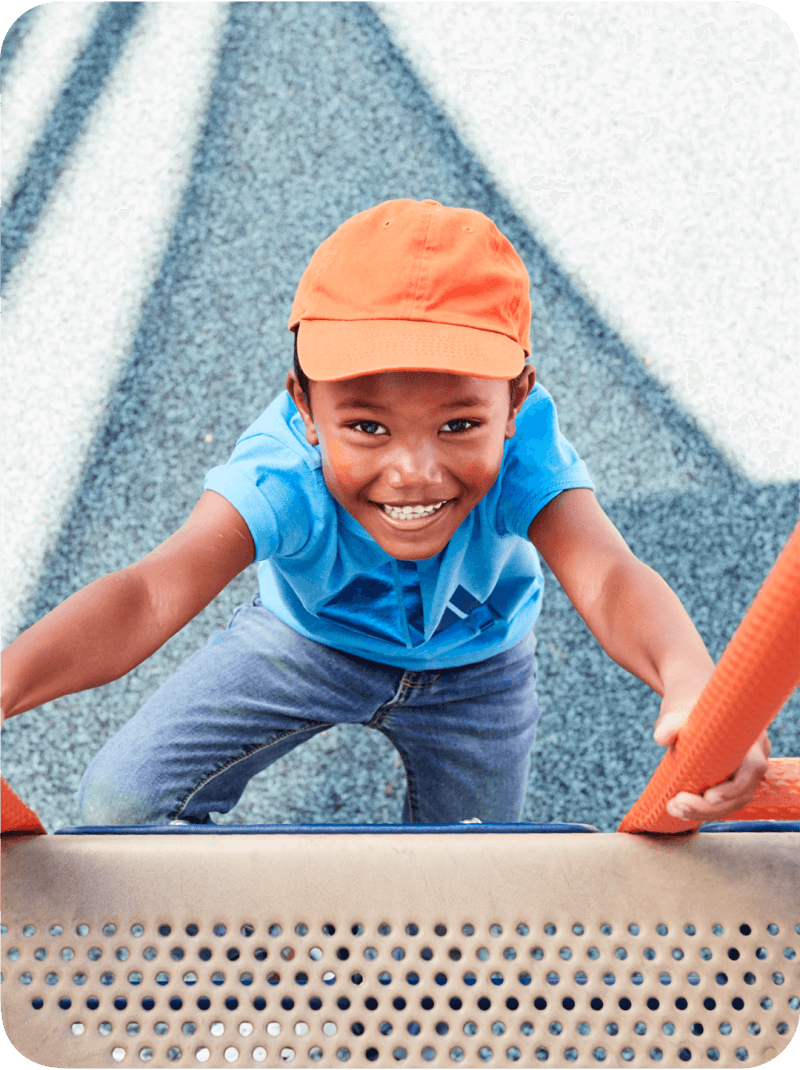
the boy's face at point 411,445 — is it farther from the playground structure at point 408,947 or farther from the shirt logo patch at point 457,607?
the playground structure at point 408,947

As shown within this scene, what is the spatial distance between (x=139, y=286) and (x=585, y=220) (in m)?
0.75

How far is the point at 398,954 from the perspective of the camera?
1.56 ft

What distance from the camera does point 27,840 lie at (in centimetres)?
49

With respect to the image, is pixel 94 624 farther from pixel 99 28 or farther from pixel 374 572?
pixel 99 28

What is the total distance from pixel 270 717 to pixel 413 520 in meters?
0.36

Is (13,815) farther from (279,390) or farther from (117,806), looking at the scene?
(279,390)

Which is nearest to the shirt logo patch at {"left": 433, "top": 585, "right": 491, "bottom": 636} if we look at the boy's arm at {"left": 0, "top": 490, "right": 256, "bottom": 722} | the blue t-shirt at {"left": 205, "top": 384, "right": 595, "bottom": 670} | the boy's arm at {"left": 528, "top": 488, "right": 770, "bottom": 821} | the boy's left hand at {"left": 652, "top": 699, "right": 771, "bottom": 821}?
the blue t-shirt at {"left": 205, "top": 384, "right": 595, "bottom": 670}

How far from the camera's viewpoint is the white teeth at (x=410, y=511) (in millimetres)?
773

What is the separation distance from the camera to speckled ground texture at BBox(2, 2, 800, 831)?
1.31m

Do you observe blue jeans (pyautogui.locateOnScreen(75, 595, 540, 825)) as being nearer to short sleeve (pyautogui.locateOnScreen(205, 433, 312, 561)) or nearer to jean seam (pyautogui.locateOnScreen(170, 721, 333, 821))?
jean seam (pyautogui.locateOnScreen(170, 721, 333, 821))

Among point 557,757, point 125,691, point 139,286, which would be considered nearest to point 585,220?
point 139,286

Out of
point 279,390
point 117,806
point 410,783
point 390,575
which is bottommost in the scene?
point 410,783

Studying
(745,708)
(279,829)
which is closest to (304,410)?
(279,829)

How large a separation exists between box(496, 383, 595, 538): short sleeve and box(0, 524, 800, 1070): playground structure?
0.40 meters
